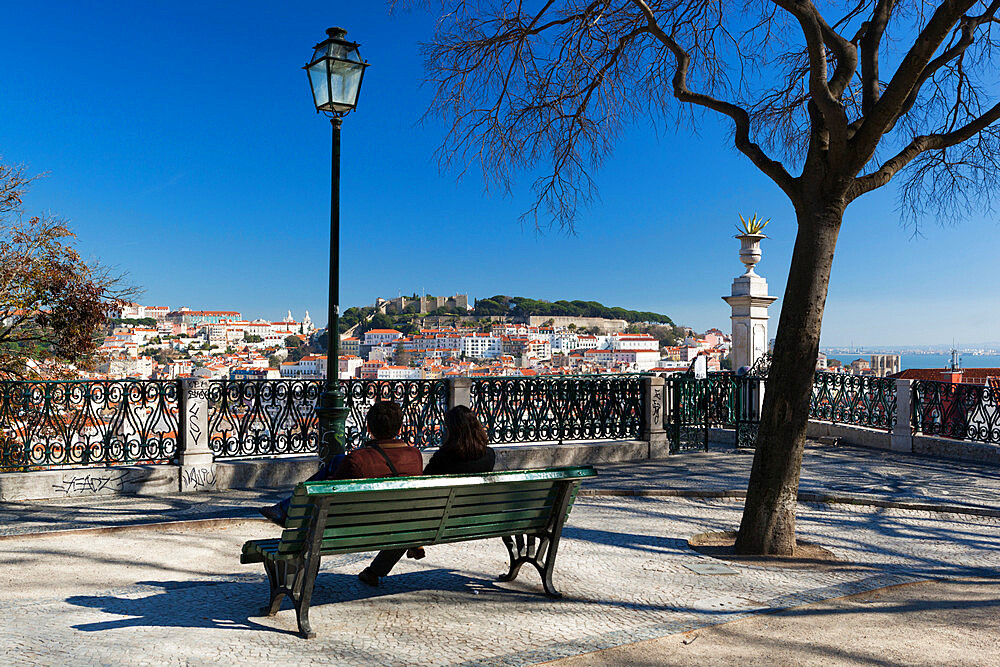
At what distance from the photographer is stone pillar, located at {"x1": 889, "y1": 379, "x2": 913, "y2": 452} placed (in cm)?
1300

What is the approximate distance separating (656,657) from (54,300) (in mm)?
13068

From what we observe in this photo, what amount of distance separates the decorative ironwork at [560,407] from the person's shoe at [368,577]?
6.01 m

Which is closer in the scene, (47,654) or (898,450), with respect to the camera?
(47,654)

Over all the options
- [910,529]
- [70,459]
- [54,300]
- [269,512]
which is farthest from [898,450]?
[54,300]

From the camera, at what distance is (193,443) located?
9297 mm

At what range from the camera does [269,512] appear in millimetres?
4758

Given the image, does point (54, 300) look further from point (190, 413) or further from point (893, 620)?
point (893, 620)

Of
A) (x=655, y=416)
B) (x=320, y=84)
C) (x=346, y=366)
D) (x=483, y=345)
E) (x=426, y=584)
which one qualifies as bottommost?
(x=426, y=584)

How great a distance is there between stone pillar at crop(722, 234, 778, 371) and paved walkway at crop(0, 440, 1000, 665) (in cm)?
781

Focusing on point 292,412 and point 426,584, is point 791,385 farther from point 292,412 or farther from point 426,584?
point 292,412

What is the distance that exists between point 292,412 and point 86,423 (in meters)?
2.41

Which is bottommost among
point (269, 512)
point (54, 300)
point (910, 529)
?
point (910, 529)

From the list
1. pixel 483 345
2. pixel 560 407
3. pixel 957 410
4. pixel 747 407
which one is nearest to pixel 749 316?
pixel 747 407

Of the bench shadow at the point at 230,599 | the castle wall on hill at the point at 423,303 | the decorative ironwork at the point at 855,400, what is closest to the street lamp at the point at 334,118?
the bench shadow at the point at 230,599
